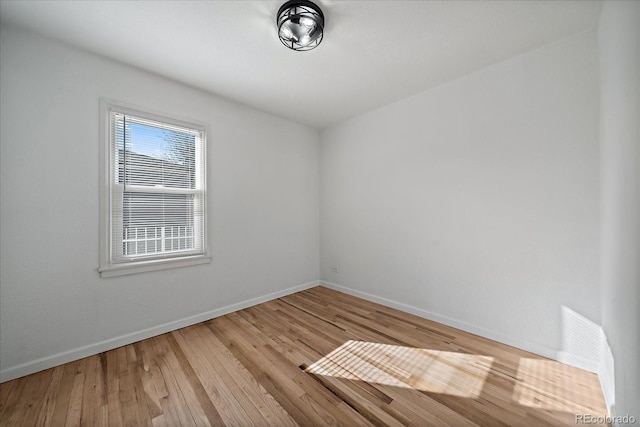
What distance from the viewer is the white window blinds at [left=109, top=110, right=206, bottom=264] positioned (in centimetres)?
234

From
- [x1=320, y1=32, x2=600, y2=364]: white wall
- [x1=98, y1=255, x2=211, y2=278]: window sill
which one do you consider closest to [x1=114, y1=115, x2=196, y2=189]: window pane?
[x1=98, y1=255, x2=211, y2=278]: window sill

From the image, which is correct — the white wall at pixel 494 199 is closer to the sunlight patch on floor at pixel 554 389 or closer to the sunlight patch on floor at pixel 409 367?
the sunlight patch on floor at pixel 554 389

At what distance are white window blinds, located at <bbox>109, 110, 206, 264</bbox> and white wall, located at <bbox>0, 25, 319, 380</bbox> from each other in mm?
137

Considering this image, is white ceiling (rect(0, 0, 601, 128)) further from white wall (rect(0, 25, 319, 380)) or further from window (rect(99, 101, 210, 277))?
window (rect(99, 101, 210, 277))

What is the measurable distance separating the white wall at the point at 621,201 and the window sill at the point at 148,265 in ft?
10.9

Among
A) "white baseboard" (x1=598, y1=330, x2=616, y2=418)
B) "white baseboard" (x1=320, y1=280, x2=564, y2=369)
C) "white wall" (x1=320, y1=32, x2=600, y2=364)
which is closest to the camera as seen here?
"white baseboard" (x1=598, y1=330, x2=616, y2=418)

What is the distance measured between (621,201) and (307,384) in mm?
2244

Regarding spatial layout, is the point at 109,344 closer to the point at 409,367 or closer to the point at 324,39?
the point at 409,367

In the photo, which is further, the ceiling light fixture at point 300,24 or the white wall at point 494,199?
the white wall at point 494,199

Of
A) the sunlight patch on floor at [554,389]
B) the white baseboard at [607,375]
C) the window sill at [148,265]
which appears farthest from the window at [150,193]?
the white baseboard at [607,375]

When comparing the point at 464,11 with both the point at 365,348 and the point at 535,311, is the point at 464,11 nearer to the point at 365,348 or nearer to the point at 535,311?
the point at 535,311

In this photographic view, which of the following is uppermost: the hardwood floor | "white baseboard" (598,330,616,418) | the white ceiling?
the white ceiling

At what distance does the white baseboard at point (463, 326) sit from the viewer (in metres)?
2.14

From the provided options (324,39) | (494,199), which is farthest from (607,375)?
(324,39)
